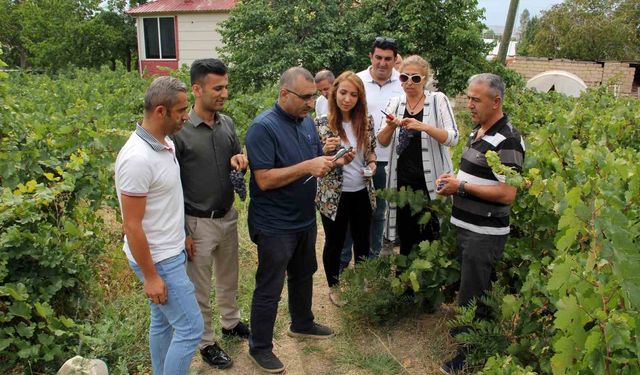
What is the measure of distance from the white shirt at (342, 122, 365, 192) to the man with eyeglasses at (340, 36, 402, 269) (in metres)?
0.44

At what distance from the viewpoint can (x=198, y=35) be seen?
23.8 metres

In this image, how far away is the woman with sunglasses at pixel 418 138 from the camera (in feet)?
12.2

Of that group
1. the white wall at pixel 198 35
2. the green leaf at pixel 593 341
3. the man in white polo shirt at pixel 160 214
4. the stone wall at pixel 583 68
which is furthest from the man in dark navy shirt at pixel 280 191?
the white wall at pixel 198 35

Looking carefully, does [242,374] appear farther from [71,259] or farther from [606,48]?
[606,48]

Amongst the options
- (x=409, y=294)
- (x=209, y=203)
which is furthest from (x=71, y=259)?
(x=409, y=294)

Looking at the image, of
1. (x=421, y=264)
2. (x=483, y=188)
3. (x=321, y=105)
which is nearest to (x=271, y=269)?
(x=421, y=264)

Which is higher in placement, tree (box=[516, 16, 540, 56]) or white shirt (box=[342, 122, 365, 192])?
tree (box=[516, 16, 540, 56])

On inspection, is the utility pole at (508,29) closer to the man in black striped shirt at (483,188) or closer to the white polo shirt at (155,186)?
the man in black striped shirt at (483,188)

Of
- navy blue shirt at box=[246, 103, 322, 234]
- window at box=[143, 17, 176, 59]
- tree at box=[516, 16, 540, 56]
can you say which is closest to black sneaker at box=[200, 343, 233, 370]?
navy blue shirt at box=[246, 103, 322, 234]

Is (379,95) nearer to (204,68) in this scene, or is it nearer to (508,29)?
(204,68)

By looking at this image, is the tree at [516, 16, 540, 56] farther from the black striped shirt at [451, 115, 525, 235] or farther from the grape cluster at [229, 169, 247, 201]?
the grape cluster at [229, 169, 247, 201]

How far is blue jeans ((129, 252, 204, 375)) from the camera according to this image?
8.61 feet

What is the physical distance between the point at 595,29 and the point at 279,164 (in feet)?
98.1

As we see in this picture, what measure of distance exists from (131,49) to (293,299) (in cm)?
2637
